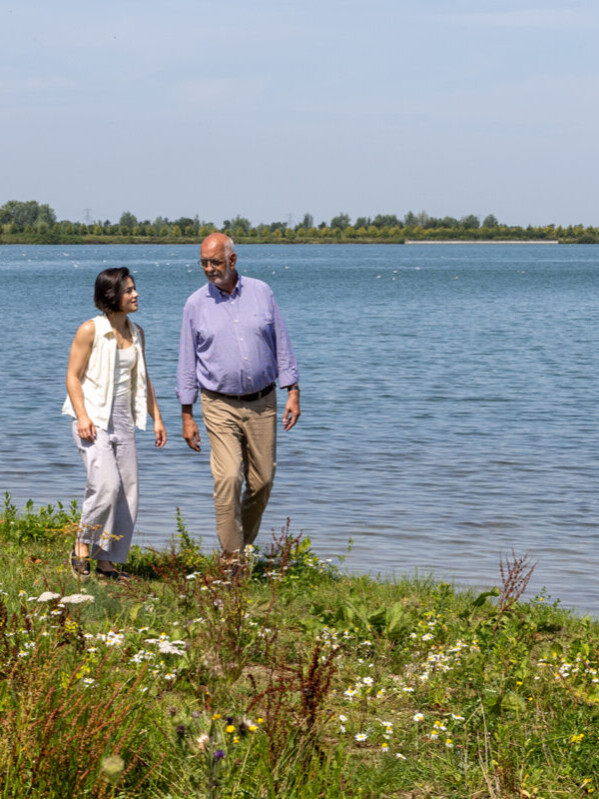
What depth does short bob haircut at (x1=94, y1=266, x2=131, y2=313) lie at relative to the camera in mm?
6547

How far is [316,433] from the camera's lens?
1536cm

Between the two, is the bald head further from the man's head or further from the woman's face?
the woman's face

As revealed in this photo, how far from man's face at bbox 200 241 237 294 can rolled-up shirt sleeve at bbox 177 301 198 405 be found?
279 mm

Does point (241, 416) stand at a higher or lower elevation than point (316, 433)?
higher

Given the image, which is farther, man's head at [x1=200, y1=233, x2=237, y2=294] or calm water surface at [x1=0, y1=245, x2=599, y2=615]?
calm water surface at [x1=0, y1=245, x2=599, y2=615]

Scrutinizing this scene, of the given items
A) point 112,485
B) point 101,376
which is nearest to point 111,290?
point 101,376

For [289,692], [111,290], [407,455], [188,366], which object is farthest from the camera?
[407,455]

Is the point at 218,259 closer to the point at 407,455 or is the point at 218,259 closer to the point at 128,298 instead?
the point at 128,298

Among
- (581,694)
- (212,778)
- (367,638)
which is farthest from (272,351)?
(212,778)

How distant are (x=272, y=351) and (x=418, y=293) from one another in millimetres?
62319

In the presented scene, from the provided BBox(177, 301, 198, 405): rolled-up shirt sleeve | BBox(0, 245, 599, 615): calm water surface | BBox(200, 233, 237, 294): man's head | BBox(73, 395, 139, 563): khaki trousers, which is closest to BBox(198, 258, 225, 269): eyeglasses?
BBox(200, 233, 237, 294): man's head

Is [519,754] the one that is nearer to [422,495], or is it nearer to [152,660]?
[152,660]

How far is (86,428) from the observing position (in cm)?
656

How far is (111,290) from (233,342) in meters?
0.79
